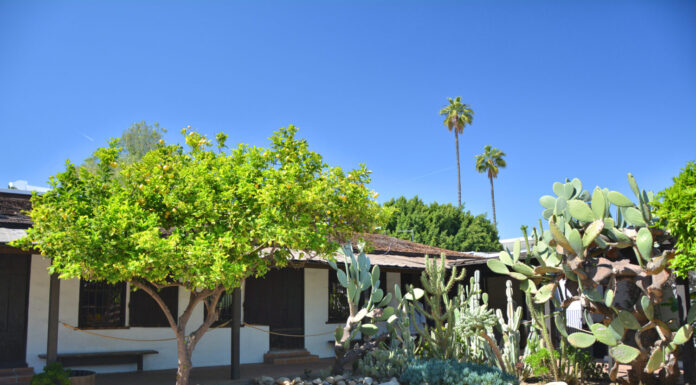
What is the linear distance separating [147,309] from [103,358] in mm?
1215

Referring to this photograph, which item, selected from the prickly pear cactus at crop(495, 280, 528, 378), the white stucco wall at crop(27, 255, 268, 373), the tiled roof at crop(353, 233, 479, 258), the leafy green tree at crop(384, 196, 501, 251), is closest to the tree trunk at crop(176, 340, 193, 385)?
the white stucco wall at crop(27, 255, 268, 373)

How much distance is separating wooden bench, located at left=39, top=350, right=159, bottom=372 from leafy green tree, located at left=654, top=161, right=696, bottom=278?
9.27m

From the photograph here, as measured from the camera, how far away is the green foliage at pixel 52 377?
7465 millimetres

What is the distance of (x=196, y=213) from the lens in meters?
7.06

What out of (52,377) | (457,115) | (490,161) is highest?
(457,115)

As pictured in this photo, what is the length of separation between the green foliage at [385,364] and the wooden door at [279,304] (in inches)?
148

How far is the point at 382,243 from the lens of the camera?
15.9 metres

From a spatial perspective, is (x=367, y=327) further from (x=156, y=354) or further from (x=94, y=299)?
(x=94, y=299)

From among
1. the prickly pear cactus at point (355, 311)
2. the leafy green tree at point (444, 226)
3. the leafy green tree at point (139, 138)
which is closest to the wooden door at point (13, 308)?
the prickly pear cactus at point (355, 311)

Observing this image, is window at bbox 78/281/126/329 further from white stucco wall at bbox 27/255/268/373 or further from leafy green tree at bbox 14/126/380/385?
leafy green tree at bbox 14/126/380/385

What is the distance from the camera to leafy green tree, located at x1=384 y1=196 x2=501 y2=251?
107ft

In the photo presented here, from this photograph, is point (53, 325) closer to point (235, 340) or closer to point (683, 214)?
point (235, 340)

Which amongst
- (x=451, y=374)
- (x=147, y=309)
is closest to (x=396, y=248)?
(x=147, y=309)

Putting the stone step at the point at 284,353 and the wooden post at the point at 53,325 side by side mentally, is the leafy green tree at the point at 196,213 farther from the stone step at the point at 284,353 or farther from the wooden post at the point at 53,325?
the stone step at the point at 284,353
